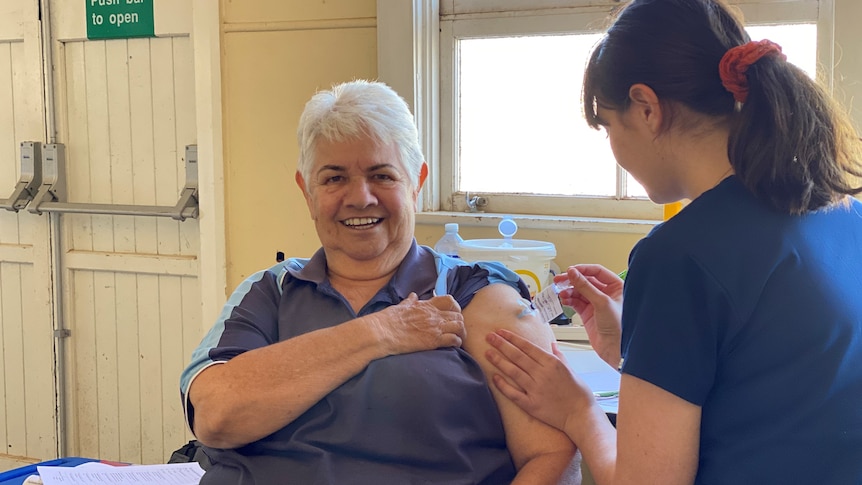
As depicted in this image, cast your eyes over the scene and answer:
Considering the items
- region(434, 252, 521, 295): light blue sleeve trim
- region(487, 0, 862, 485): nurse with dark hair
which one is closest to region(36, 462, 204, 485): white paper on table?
region(434, 252, 521, 295): light blue sleeve trim

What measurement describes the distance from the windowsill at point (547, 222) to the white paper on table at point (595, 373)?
1.44 feet

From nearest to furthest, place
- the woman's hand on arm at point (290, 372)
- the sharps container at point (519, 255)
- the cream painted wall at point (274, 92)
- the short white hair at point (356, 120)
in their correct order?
1. the woman's hand on arm at point (290, 372)
2. the short white hair at point (356, 120)
3. the sharps container at point (519, 255)
4. the cream painted wall at point (274, 92)

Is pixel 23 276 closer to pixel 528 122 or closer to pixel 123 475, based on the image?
pixel 123 475

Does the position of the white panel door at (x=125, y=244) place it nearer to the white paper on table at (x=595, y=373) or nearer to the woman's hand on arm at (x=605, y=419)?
the white paper on table at (x=595, y=373)

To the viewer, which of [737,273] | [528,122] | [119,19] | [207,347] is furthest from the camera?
[119,19]

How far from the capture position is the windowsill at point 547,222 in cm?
226

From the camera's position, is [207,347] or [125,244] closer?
[207,347]

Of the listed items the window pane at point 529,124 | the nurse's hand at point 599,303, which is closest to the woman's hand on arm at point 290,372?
the nurse's hand at point 599,303

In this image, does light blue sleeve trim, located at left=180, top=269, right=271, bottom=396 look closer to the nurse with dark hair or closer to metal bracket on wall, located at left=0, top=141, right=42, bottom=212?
the nurse with dark hair

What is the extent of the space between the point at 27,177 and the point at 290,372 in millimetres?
2437

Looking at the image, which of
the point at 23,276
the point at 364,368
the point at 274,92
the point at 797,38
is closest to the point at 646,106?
the point at 364,368

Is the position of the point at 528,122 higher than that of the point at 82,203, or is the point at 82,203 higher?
the point at 528,122

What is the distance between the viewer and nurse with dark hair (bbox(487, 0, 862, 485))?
3.01 feet

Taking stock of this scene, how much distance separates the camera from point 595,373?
5.89 ft
